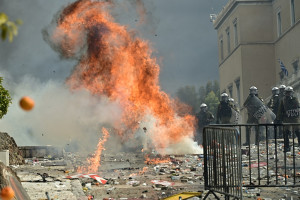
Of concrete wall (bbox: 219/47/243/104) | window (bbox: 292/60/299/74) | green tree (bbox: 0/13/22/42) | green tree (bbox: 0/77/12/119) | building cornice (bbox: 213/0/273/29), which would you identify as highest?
building cornice (bbox: 213/0/273/29)

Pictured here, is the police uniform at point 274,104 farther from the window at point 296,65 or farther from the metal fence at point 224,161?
the metal fence at point 224,161

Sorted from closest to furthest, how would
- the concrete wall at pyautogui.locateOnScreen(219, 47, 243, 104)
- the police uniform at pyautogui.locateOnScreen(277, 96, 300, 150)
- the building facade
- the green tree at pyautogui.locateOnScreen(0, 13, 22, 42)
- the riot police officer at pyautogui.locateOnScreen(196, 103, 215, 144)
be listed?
the green tree at pyautogui.locateOnScreen(0, 13, 22, 42)
the police uniform at pyautogui.locateOnScreen(277, 96, 300, 150)
the riot police officer at pyautogui.locateOnScreen(196, 103, 215, 144)
the building facade
the concrete wall at pyautogui.locateOnScreen(219, 47, 243, 104)

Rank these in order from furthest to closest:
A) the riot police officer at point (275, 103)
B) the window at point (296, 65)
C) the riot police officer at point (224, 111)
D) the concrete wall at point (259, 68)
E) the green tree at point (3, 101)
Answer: the concrete wall at point (259, 68), the window at point (296, 65), the riot police officer at point (275, 103), the riot police officer at point (224, 111), the green tree at point (3, 101)

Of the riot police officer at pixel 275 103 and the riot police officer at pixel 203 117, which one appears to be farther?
the riot police officer at pixel 203 117

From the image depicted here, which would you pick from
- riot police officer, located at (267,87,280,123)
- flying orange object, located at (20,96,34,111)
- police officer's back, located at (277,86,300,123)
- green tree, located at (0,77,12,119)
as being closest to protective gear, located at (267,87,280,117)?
riot police officer, located at (267,87,280,123)

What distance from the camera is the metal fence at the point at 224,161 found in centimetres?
625

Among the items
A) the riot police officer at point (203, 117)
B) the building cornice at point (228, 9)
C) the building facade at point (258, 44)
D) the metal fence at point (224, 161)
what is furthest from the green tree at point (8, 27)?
A: the building cornice at point (228, 9)

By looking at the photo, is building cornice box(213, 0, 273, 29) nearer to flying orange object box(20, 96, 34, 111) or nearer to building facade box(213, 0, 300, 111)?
building facade box(213, 0, 300, 111)

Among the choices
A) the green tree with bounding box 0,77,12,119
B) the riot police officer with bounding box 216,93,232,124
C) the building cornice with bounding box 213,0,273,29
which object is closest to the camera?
the green tree with bounding box 0,77,12,119

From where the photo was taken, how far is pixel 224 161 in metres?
6.44

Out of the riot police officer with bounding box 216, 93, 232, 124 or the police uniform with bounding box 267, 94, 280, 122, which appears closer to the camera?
the riot police officer with bounding box 216, 93, 232, 124

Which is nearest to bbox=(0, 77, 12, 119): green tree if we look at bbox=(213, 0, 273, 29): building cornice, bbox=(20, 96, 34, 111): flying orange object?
bbox=(20, 96, 34, 111): flying orange object

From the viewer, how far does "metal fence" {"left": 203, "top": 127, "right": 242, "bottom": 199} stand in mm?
6246

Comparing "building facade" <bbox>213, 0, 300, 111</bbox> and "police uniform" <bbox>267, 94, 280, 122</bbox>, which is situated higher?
"building facade" <bbox>213, 0, 300, 111</bbox>
